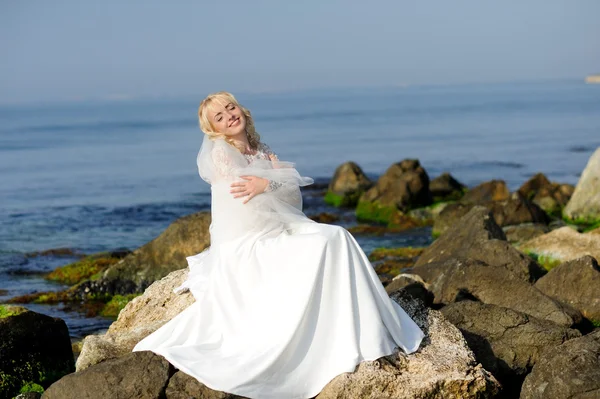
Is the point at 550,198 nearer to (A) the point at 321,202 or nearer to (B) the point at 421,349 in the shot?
(A) the point at 321,202

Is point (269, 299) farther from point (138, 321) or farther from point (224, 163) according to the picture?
point (138, 321)

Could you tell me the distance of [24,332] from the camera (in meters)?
11.4

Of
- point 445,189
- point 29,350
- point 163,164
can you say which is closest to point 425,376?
point 29,350

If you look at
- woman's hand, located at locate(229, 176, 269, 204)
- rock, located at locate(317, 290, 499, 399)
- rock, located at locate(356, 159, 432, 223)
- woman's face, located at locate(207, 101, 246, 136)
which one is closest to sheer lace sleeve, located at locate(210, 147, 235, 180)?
woman's hand, located at locate(229, 176, 269, 204)

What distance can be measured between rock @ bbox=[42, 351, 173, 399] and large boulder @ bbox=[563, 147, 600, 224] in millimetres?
20831

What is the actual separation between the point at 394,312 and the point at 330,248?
2.94 feet

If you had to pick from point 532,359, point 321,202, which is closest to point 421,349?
point 532,359

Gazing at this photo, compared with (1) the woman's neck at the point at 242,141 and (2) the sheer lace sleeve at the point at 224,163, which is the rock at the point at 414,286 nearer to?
(1) the woman's neck at the point at 242,141

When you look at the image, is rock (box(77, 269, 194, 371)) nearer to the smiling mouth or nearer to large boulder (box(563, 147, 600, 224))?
the smiling mouth

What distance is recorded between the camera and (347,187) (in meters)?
34.8

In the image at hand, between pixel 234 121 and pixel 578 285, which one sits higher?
pixel 234 121

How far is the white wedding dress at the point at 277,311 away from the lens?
8.30 meters

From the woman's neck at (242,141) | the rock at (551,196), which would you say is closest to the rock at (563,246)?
the woman's neck at (242,141)

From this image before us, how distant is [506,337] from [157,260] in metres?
10.0
